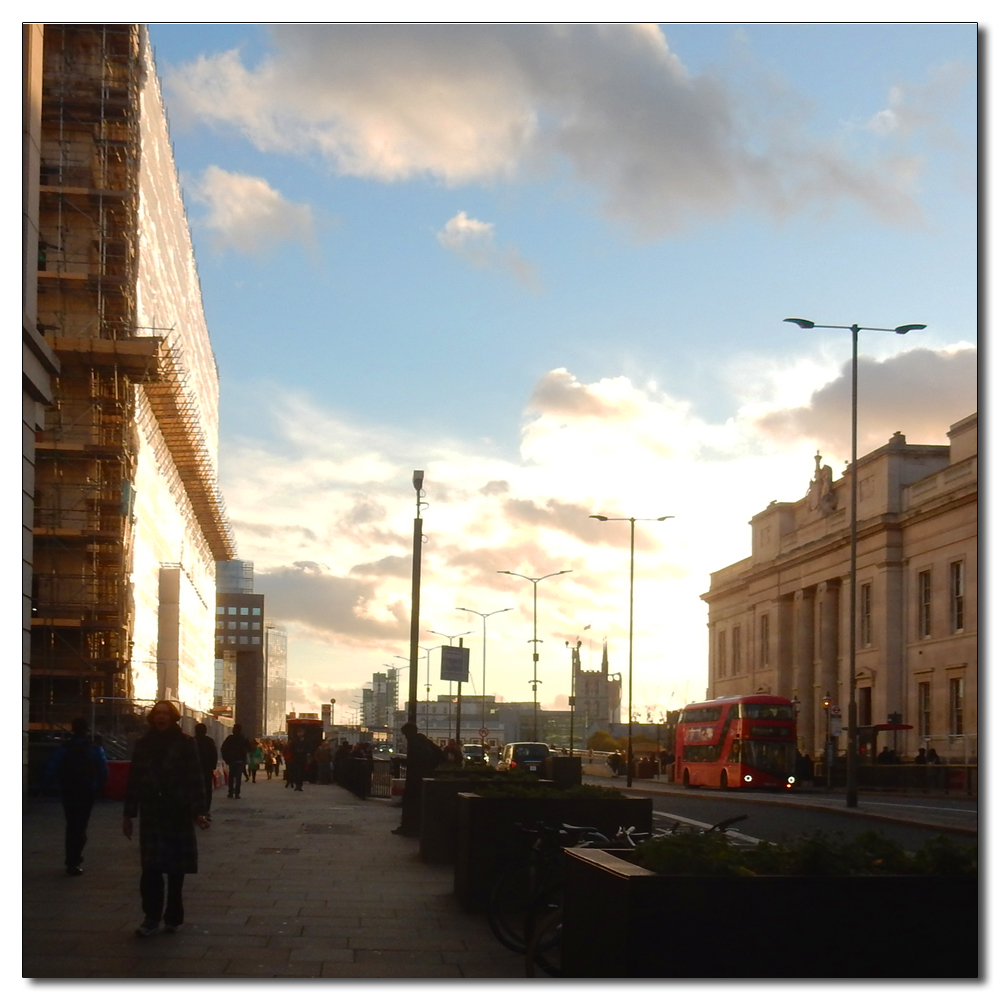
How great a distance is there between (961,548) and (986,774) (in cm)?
6117

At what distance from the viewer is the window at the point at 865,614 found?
77.9 meters

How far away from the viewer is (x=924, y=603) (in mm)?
72375

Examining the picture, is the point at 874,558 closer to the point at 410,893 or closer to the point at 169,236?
the point at 169,236

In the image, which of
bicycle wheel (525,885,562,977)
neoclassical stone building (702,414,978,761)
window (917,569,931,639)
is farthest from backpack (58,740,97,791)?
window (917,569,931,639)

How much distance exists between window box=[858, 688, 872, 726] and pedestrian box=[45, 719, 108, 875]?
66.0 metres

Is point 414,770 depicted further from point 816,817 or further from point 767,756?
point 767,756

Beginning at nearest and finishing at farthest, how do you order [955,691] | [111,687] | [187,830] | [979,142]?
[979,142]
[187,830]
[111,687]
[955,691]

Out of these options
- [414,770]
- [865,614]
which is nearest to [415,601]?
[414,770]

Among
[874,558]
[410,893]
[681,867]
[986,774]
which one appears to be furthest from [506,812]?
[874,558]

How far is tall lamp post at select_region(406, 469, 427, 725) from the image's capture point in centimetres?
2397

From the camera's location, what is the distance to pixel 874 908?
6965 millimetres

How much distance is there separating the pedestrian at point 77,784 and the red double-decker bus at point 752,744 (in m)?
39.4

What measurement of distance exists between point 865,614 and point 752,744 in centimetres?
2724

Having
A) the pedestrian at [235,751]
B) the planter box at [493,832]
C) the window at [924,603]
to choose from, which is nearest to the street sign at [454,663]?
the pedestrian at [235,751]
